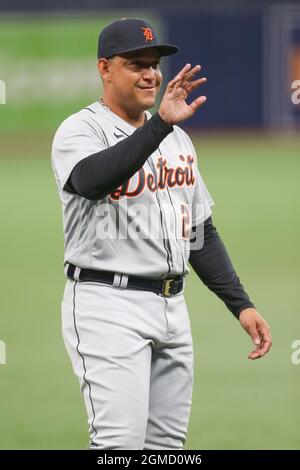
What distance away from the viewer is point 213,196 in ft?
52.5

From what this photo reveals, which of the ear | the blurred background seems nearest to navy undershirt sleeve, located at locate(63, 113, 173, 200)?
the ear

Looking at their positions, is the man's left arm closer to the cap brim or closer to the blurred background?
the cap brim

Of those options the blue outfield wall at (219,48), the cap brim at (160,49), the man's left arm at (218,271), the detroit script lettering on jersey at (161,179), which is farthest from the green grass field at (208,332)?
the blue outfield wall at (219,48)

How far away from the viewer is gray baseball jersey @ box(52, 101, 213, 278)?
362cm

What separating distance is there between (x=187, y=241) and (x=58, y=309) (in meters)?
5.14

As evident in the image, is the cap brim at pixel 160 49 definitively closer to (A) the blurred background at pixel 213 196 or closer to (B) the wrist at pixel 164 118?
(B) the wrist at pixel 164 118

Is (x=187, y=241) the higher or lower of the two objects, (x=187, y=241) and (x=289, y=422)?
the higher

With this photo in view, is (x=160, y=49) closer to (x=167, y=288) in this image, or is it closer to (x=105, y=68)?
(x=105, y=68)

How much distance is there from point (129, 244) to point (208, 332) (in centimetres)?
452

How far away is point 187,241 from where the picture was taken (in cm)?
391

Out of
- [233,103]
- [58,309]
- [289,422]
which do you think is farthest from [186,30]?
[289,422]

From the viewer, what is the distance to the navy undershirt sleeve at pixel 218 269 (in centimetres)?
417

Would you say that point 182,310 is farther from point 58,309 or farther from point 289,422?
point 58,309
